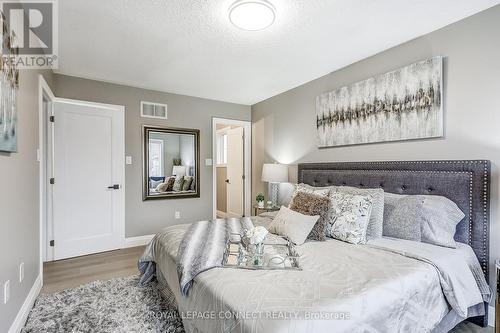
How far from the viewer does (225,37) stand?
7.85 feet

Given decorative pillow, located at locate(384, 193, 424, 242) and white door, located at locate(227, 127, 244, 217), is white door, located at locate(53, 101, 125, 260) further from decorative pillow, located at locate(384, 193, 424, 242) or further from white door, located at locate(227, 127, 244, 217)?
decorative pillow, located at locate(384, 193, 424, 242)

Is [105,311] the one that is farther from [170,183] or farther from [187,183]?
[187,183]

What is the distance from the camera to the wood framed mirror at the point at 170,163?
3.96 metres

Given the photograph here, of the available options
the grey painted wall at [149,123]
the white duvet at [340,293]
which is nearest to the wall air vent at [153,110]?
the grey painted wall at [149,123]

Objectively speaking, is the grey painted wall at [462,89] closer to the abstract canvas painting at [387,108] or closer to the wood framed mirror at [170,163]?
the abstract canvas painting at [387,108]

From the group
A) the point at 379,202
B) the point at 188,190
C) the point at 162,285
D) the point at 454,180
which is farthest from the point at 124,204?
the point at 454,180

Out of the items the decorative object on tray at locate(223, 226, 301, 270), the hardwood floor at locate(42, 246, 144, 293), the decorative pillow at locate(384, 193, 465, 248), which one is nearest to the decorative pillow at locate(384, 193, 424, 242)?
the decorative pillow at locate(384, 193, 465, 248)

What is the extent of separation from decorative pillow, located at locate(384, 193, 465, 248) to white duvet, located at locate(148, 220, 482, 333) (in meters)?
0.10

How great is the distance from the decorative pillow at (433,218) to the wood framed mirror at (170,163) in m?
3.20

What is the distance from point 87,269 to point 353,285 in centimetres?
303

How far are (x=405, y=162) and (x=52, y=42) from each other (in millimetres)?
3659

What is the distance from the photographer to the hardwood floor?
2.65 metres

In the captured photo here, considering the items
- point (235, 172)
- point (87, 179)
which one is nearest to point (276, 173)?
point (235, 172)

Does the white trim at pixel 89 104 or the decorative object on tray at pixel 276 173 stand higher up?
the white trim at pixel 89 104
